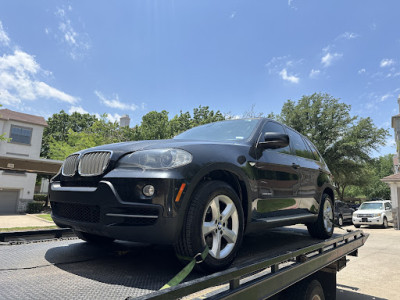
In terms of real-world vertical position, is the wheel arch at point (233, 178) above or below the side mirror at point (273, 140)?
below

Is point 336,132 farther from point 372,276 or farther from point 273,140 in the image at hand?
point 273,140

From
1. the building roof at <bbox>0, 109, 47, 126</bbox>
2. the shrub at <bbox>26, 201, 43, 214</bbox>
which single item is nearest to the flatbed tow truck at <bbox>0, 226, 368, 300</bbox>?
the shrub at <bbox>26, 201, 43, 214</bbox>

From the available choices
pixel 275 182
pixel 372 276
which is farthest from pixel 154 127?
pixel 275 182

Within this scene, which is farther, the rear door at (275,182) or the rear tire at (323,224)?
the rear tire at (323,224)

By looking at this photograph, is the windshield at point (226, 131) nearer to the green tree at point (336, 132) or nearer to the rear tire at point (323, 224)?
the rear tire at point (323, 224)

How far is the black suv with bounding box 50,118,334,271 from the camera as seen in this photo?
6.48 feet

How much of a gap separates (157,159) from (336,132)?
29.4 metres

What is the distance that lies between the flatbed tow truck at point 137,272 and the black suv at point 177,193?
25cm

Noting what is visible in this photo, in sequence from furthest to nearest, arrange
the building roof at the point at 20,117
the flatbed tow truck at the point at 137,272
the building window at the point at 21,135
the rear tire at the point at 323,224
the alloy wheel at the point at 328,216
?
the building window at the point at 21,135
the building roof at the point at 20,117
the alloy wheel at the point at 328,216
the rear tire at the point at 323,224
the flatbed tow truck at the point at 137,272

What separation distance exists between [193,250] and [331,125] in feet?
95.6

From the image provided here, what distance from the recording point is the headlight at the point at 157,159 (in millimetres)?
2078

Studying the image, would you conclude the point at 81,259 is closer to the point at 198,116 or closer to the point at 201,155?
the point at 201,155

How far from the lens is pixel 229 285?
1878 mm

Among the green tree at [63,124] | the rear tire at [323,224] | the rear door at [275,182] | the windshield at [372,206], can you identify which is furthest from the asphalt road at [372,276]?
the green tree at [63,124]
